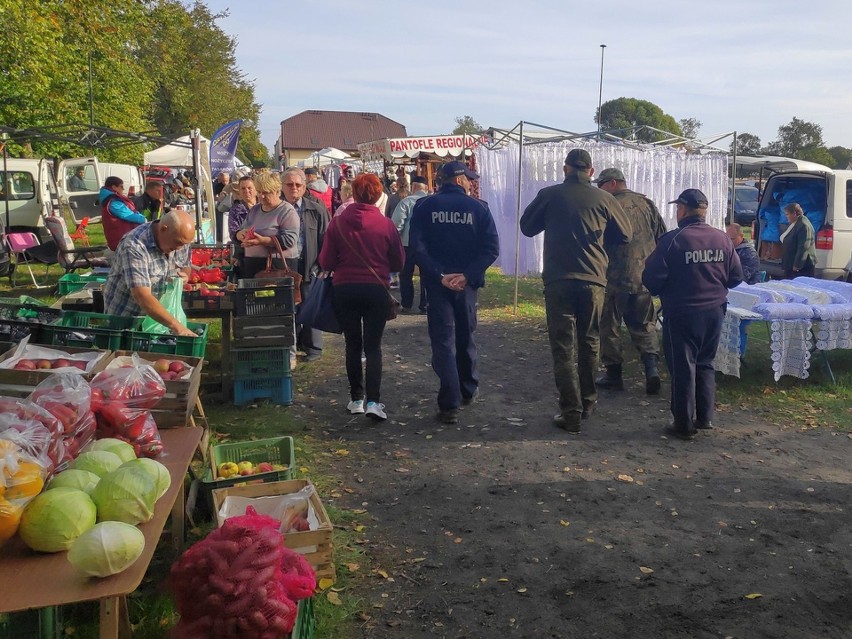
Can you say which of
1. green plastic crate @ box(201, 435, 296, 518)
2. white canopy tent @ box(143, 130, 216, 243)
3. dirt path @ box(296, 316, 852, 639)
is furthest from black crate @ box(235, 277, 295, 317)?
white canopy tent @ box(143, 130, 216, 243)

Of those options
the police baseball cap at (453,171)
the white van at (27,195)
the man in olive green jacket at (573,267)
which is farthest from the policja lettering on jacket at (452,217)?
the white van at (27,195)

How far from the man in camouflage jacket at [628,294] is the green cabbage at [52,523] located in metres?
5.85

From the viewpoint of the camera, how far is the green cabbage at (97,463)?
278cm

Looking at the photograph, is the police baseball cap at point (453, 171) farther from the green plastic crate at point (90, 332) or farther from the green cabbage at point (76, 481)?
the green cabbage at point (76, 481)

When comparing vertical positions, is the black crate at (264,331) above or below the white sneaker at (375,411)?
above

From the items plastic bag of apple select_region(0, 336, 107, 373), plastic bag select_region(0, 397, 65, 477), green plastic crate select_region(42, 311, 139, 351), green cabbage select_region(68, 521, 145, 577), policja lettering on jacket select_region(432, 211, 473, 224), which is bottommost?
green cabbage select_region(68, 521, 145, 577)

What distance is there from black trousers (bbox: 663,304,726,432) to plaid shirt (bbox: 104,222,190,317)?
12.8ft

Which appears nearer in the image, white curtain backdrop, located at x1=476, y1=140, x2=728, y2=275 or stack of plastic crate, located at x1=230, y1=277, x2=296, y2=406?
stack of plastic crate, located at x1=230, y1=277, x2=296, y2=406

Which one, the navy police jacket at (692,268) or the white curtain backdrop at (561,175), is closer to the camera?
the navy police jacket at (692,268)

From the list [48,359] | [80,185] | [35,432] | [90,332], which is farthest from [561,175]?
[80,185]

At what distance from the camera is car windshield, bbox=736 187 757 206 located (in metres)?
25.3

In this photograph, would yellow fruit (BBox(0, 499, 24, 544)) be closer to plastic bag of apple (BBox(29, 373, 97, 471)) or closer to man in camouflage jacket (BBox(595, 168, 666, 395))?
plastic bag of apple (BBox(29, 373, 97, 471))

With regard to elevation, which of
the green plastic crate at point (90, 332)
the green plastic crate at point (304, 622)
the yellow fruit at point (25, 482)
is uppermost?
the green plastic crate at point (90, 332)

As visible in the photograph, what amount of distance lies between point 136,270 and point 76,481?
2.24 metres
